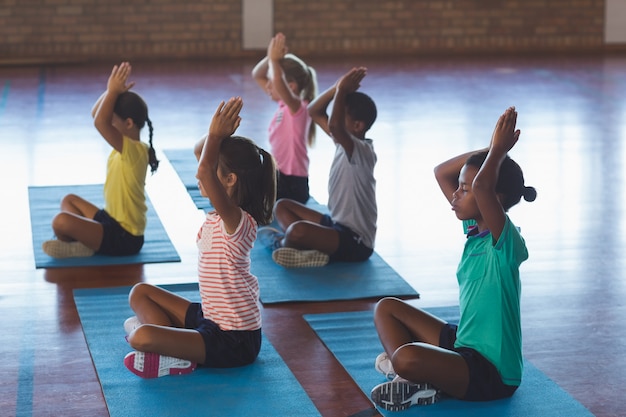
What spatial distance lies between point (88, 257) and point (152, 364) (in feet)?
4.79

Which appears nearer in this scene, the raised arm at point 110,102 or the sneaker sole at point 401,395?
the sneaker sole at point 401,395

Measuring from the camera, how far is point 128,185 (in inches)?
179

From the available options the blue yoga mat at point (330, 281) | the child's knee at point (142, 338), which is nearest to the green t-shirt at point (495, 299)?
the child's knee at point (142, 338)

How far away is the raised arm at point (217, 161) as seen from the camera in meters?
3.04

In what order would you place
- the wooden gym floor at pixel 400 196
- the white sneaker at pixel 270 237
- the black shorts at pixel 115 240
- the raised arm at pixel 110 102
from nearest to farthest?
1. the wooden gym floor at pixel 400 196
2. the raised arm at pixel 110 102
3. the black shorts at pixel 115 240
4. the white sneaker at pixel 270 237

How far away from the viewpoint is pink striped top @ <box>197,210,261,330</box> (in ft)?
10.7

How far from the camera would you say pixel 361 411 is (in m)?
3.07

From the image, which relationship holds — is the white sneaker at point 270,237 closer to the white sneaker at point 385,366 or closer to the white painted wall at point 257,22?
the white sneaker at point 385,366

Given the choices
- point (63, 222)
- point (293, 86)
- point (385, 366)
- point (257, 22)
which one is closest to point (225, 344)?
point (385, 366)

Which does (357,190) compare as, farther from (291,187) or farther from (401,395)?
(401,395)

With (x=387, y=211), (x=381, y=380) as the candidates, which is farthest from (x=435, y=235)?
(x=381, y=380)

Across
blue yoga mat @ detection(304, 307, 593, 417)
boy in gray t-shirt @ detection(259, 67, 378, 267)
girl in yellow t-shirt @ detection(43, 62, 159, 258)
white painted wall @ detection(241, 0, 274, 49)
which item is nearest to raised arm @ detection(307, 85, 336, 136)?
boy in gray t-shirt @ detection(259, 67, 378, 267)

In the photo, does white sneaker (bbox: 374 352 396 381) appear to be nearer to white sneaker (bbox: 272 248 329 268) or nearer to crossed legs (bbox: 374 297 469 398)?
crossed legs (bbox: 374 297 469 398)

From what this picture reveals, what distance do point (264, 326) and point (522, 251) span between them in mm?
1170
